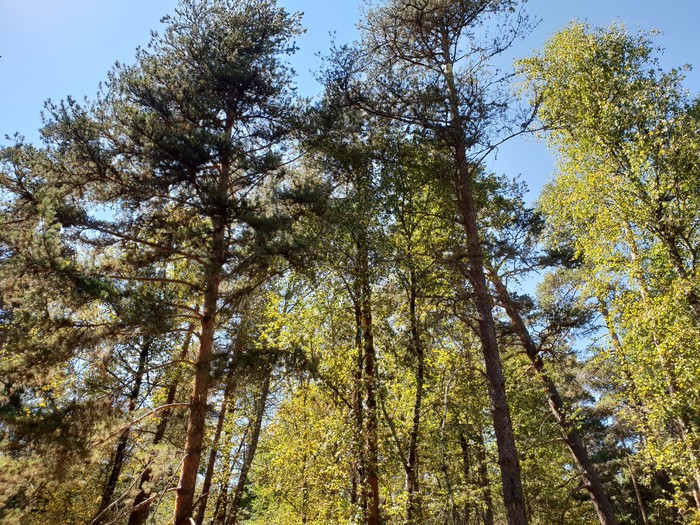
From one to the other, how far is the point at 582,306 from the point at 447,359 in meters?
4.28

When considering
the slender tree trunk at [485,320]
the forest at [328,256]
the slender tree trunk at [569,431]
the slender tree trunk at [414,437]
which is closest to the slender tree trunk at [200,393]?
the forest at [328,256]

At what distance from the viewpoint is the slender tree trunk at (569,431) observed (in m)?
9.36

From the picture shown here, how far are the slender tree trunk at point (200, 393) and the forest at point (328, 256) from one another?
0.13ft

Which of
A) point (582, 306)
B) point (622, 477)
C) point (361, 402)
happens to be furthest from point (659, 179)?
Result: point (622, 477)

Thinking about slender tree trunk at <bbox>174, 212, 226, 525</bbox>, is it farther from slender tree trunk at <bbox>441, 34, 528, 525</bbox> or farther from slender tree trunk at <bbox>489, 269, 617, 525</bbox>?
slender tree trunk at <bbox>489, 269, 617, 525</bbox>

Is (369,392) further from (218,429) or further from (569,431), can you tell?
(218,429)

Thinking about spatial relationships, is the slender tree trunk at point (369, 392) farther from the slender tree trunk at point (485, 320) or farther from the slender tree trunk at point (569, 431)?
the slender tree trunk at point (569, 431)

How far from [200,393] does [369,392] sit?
285 cm

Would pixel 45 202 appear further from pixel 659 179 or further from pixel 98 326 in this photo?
pixel 659 179

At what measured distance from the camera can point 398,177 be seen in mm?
8359

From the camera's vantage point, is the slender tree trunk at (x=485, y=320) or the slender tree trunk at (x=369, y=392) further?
the slender tree trunk at (x=369, y=392)

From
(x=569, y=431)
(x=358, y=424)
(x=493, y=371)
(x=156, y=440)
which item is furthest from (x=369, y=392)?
(x=156, y=440)

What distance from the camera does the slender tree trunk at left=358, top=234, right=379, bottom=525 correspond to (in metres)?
7.20

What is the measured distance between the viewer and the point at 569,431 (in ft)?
31.2
